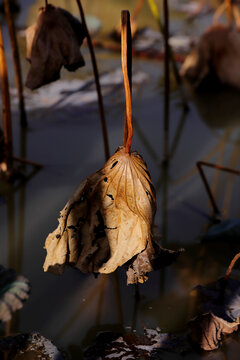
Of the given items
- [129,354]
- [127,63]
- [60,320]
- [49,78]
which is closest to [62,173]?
[49,78]

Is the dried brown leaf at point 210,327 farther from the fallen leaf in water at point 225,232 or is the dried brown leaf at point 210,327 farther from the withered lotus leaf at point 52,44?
the withered lotus leaf at point 52,44

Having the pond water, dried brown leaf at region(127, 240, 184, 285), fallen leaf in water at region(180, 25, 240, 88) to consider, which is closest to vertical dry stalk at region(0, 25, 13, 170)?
the pond water

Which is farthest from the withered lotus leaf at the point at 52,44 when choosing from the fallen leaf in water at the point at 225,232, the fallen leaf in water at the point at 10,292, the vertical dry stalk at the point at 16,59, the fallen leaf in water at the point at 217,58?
the fallen leaf in water at the point at 217,58

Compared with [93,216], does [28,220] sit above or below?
below

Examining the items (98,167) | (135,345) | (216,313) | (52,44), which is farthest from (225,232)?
(52,44)

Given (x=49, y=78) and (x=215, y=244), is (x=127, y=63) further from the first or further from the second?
(x=215, y=244)

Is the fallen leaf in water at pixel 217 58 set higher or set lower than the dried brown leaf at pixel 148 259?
higher

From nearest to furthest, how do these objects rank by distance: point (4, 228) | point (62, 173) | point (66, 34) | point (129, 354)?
point (129, 354)
point (66, 34)
point (4, 228)
point (62, 173)
